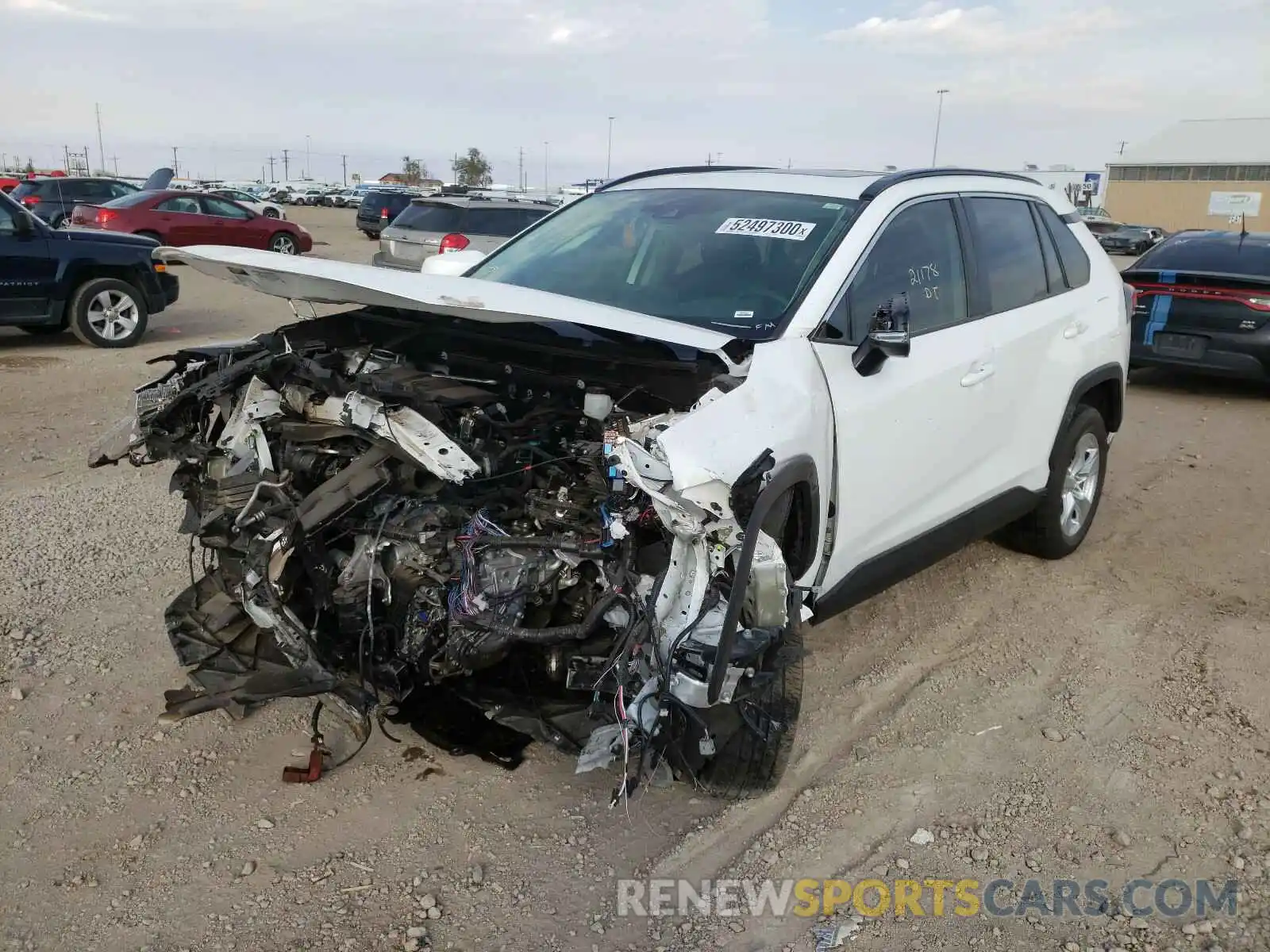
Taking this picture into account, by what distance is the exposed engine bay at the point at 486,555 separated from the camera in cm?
274

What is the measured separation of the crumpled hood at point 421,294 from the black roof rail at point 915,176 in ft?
3.42

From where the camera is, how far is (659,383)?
2.95m

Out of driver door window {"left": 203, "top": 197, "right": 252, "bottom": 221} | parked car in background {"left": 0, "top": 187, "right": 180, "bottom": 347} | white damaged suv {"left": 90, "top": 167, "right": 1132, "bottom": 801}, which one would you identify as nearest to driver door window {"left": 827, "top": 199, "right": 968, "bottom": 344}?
white damaged suv {"left": 90, "top": 167, "right": 1132, "bottom": 801}

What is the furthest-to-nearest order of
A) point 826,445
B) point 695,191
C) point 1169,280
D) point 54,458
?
1. point 1169,280
2. point 54,458
3. point 695,191
4. point 826,445

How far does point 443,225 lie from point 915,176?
11204mm

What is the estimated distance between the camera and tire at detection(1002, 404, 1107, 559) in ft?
15.8

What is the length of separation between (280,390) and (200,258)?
557 mm

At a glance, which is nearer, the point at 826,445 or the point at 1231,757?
the point at 826,445

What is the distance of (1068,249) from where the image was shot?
4969 mm

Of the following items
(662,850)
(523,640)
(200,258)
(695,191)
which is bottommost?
(662,850)

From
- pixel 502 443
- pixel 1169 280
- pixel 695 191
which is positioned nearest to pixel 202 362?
pixel 502 443

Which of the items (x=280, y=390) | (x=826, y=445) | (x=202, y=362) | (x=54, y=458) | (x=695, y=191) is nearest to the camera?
(x=826, y=445)

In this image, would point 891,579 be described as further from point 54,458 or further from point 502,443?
point 54,458

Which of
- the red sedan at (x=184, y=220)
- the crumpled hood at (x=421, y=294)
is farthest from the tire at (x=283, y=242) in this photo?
the crumpled hood at (x=421, y=294)
